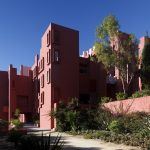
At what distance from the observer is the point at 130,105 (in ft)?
97.9

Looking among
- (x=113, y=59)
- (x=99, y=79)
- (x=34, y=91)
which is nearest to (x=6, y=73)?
(x=34, y=91)

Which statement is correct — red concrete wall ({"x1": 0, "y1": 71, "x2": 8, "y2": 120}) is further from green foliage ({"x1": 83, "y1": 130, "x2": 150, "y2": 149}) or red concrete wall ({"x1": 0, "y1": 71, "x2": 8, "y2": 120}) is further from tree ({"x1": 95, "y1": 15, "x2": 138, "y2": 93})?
green foliage ({"x1": 83, "y1": 130, "x2": 150, "y2": 149})

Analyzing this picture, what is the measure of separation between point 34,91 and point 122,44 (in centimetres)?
2121

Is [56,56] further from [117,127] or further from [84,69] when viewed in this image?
[117,127]

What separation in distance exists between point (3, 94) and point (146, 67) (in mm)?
26258

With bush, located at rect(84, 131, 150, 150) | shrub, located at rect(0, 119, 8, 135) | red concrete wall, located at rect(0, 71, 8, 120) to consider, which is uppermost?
red concrete wall, located at rect(0, 71, 8, 120)

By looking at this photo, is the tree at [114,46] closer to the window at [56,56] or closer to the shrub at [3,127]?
the window at [56,56]

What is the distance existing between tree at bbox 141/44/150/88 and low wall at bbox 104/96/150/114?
271 inches

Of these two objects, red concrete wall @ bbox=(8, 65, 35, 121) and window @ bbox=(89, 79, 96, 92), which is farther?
red concrete wall @ bbox=(8, 65, 35, 121)

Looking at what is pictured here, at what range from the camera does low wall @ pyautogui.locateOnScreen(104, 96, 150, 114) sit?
27.4 meters

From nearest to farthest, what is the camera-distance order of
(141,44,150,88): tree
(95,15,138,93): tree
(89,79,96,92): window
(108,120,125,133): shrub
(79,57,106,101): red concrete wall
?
(108,120,125,133): shrub → (141,44,150,88): tree → (95,15,138,93): tree → (79,57,106,101): red concrete wall → (89,79,96,92): window

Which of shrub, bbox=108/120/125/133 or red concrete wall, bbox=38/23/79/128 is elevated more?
red concrete wall, bbox=38/23/79/128

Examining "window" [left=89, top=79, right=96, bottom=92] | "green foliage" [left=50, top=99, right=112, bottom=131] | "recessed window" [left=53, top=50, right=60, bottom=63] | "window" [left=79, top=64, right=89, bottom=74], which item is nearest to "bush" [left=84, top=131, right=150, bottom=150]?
"green foliage" [left=50, top=99, right=112, bottom=131]

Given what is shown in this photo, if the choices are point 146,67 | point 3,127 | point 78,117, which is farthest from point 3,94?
point 3,127
